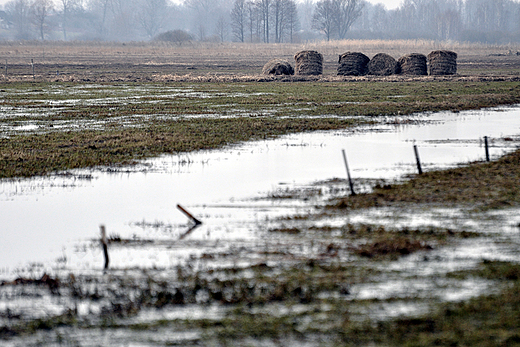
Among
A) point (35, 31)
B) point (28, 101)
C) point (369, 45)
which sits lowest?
point (28, 101)

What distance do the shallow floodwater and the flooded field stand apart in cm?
5

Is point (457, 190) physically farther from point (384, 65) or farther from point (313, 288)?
point (384, 65)

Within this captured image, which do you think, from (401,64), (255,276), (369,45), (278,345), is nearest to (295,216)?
(255,276)

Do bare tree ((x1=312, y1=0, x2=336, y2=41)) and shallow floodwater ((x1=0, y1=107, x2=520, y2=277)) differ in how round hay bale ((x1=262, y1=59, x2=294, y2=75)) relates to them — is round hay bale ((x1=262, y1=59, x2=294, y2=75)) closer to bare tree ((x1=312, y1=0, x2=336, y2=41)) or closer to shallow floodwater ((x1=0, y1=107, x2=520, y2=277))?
shallow floodwater ((x1=0, y1=107, x2=520, y2=277))

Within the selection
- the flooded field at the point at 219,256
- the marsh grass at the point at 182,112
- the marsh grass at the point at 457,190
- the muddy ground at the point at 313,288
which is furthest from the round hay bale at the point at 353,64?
the muddy ground at the point at 313,288

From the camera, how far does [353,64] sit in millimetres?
52844

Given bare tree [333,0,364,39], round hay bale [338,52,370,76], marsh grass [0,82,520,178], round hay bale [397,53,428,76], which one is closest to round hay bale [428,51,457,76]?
round hay bale [397,53,428,76]

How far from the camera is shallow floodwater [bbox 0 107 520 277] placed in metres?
10.1

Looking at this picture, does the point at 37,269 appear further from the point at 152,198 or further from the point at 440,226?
the point at 440,226

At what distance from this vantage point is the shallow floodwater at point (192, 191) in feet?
33.3

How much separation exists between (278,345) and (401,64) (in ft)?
160

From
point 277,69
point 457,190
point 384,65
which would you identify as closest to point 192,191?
point 457,190

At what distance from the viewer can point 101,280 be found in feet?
28.0

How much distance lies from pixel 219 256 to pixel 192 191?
15.7 feet
